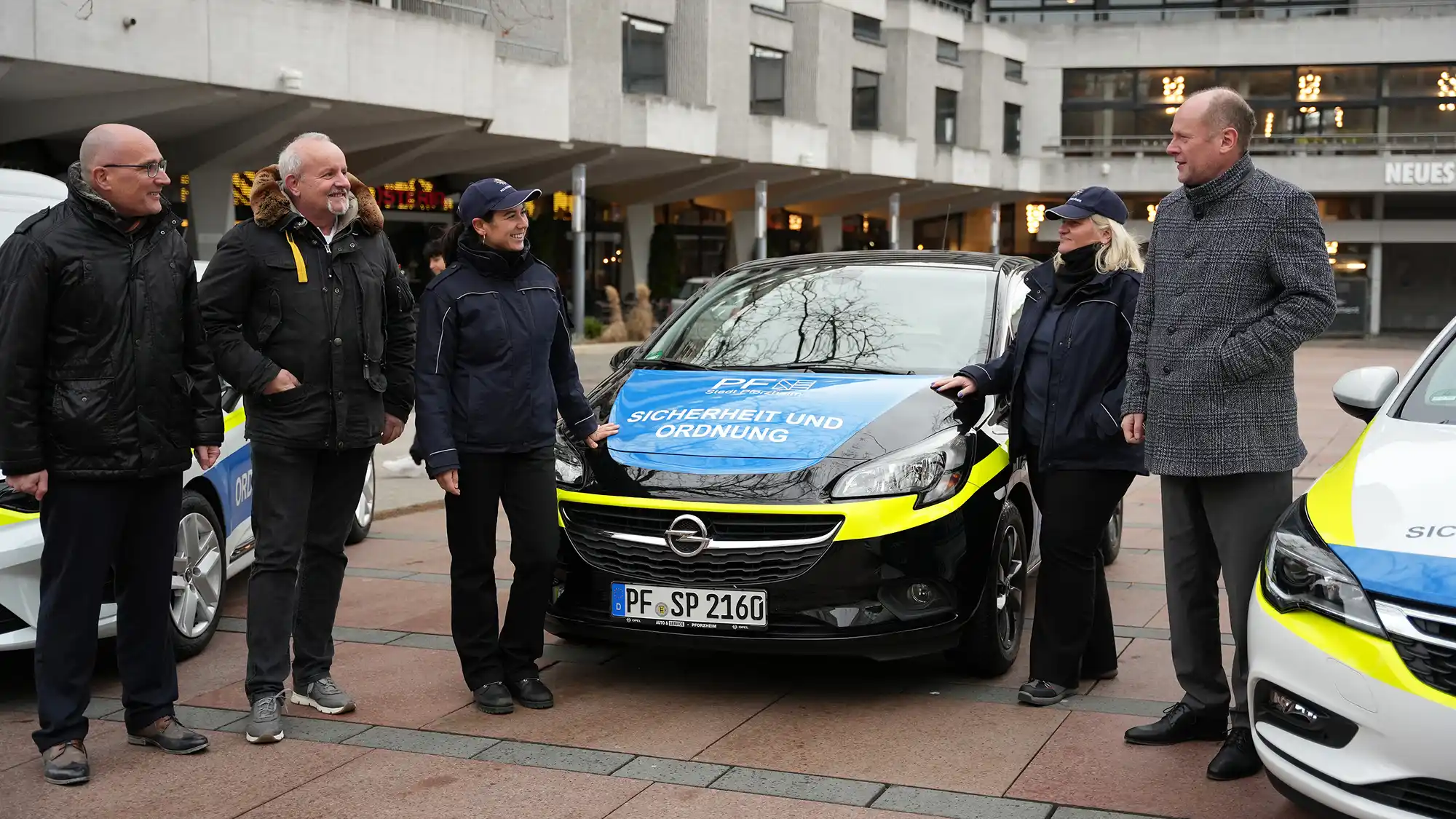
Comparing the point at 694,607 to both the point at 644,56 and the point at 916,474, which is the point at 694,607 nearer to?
the point at 916,474

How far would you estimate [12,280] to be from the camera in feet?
14.2

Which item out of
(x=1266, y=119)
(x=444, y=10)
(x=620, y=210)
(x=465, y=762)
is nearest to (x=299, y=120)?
(x=444, y=10)

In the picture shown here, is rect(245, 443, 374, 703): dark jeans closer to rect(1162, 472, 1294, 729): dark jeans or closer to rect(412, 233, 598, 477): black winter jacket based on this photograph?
rect(412, 233, 598, 477): black winter jacket

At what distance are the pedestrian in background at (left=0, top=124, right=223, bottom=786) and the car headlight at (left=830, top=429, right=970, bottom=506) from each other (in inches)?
83.8

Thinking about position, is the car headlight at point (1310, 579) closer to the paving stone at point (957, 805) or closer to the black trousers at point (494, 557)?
the paving stone at point (957, 805)

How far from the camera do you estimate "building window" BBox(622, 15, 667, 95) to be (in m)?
32.1

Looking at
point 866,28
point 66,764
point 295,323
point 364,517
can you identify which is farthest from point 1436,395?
point 866,28

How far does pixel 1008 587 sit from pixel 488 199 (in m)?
2.41

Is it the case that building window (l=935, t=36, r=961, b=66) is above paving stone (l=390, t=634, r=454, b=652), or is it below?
above

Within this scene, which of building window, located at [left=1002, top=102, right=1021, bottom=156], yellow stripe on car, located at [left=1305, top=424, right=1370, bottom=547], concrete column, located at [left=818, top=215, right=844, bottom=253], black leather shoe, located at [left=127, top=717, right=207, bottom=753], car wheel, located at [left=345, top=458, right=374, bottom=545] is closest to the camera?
yellow stripe on car, located at [left=1305, top=424, right=1370, bottom=547]

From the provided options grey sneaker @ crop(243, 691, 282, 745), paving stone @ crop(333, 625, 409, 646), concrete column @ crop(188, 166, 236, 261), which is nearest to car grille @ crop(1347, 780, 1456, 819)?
grey sneaker @ crop(243, 691, 282, 745)

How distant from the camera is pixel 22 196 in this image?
6117 mm

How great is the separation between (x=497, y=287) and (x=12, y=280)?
4.93ft

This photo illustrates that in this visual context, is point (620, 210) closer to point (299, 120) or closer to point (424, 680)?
point (299, 120)
